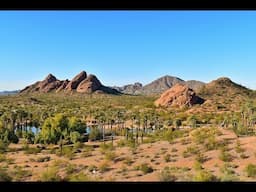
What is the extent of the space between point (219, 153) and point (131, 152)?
4.04 m

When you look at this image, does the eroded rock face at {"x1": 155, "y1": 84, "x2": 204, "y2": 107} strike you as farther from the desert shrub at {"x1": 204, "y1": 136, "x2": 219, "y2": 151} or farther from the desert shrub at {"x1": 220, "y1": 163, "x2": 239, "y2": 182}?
the desert shrub at {"x1": 220, "y1": 163, "x2": 239, "y2": 182}

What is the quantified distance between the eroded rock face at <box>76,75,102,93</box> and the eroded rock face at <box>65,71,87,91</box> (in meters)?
1.55

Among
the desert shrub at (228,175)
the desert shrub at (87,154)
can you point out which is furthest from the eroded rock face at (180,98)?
the desert shrub at (228,175)

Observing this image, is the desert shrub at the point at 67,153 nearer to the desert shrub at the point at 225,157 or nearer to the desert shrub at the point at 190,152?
the desert shrub at the point at 190,152

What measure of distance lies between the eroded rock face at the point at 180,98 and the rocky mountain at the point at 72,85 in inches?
1465

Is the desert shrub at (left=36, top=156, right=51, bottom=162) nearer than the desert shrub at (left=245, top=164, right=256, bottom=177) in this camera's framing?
No

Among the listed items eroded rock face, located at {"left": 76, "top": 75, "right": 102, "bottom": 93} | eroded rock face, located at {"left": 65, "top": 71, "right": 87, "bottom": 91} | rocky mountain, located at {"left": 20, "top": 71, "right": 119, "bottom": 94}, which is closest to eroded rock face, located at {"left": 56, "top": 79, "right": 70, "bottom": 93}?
rocky mountain, located at {"left": 20, "top": 71, "right": 119, "bottom": 94}

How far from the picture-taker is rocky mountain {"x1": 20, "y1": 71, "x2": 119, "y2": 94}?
89188 millimetres

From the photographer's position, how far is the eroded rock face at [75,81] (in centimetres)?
9081

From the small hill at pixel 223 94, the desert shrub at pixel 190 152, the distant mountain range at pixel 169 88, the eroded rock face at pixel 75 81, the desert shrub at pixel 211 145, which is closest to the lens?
the desert shrub at pixel 190 152

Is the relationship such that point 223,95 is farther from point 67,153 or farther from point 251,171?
point 251,171
